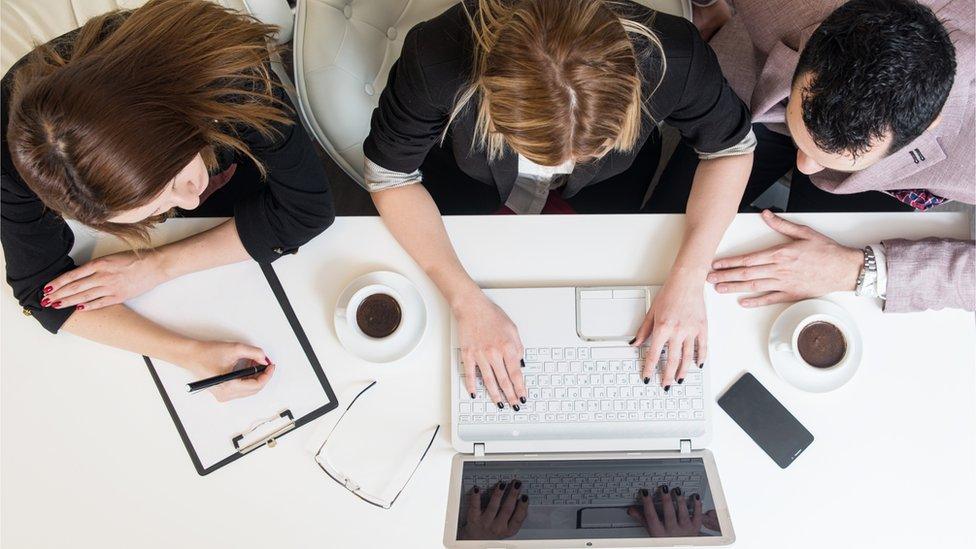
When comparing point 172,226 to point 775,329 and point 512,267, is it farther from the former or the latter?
point 775,329

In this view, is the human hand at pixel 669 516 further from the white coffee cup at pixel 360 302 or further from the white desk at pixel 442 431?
the white coffee cup at pixel 360 302

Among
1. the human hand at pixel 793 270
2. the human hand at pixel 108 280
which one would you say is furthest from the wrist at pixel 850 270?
the human hand at pixel 108 280

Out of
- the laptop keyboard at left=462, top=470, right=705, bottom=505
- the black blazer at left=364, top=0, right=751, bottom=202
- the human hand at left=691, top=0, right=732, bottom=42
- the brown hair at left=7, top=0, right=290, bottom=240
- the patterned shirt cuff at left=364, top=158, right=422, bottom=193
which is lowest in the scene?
the laptop keyboard at left=462, top=470, right=705, bottom=505

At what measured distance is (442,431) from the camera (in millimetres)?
957

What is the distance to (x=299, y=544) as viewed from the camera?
36.7 inches

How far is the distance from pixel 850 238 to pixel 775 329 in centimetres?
21

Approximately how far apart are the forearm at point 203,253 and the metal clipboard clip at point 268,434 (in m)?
0.26

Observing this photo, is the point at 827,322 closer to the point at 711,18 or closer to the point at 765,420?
the point at 765,420

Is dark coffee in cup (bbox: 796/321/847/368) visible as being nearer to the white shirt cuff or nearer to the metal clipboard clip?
the white shirt cuff

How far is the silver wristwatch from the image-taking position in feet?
3.13

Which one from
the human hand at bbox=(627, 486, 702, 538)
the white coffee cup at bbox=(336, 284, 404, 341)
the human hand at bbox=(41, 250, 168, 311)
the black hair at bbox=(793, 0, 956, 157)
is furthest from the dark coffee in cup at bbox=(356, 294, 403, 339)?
the black hair at bbox=(793, 0, 956, 157)

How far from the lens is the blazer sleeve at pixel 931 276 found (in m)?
0.94

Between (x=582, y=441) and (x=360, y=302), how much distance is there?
1.30 feet

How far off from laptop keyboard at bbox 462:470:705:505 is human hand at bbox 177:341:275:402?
0.36 metres
